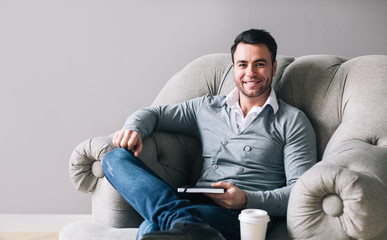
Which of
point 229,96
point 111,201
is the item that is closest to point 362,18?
point 229,96

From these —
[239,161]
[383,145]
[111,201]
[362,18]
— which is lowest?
[111,201]

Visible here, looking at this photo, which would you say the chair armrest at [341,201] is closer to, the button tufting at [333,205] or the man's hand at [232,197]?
the button tufting at [333,205]

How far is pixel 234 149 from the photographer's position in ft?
5.74

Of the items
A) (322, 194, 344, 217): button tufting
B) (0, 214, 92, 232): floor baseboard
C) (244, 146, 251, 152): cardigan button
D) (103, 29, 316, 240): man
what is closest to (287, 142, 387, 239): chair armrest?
(322, 194, 344, 217): button tufting

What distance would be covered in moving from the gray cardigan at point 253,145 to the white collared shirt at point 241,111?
0.8 inches

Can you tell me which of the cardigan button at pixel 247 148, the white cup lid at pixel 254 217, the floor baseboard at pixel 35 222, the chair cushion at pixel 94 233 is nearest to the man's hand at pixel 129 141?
the chair cushion at pixel 94 233

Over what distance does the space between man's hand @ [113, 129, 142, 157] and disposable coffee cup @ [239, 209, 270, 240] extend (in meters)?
0.53

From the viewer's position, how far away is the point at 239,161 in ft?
5.66

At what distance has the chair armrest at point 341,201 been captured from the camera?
1.21 meters

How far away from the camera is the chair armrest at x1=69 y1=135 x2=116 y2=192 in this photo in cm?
166

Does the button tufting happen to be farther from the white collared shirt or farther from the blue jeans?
the white collared shirt

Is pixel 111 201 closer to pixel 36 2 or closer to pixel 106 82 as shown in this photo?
pixel 106 82

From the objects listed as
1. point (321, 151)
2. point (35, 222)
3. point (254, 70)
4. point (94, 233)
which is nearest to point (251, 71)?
point (254, 70)

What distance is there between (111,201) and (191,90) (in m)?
0.65
